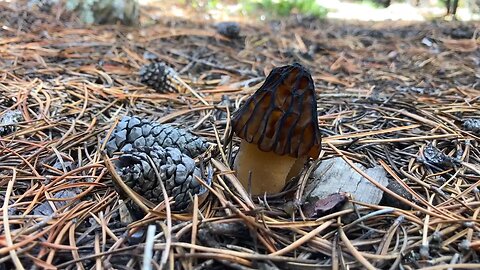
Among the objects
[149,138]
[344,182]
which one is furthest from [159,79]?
[344,182]

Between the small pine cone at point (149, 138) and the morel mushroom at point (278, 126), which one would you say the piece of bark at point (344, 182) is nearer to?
the morel mushroom at point (278, 126)

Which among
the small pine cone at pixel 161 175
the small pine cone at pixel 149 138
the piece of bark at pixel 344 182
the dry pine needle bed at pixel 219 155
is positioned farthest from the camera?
the small pine cone at pixel 149 138

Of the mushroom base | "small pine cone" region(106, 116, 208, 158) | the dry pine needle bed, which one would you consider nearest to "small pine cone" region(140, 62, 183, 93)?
the dry pine needle bed

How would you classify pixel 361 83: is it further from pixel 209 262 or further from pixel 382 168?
pixel 209 262

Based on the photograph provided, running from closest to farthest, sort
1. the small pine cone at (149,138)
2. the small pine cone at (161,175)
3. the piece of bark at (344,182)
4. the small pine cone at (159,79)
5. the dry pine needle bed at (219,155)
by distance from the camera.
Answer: the dry pine needle bed at (219,155) → the small pine cone at (161,175) → the piece of bark at (344,182) → the small pine cone at (149,138) → the small pine cone at (159,79)

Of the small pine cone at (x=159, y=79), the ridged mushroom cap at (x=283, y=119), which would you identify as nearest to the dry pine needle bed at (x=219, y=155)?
the small pine cone at (x=159, y=79)

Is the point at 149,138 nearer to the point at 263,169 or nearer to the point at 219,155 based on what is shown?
the point at 219,155
